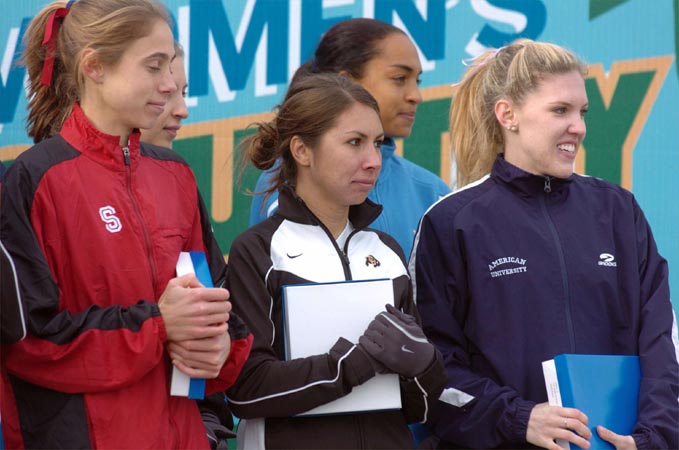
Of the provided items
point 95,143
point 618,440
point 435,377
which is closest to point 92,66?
point 95,143

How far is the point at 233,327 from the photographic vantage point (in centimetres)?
236

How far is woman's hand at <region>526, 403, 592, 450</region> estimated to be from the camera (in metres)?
2.45

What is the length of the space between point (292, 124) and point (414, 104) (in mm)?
649

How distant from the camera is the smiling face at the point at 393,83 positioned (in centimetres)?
329

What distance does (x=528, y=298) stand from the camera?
8.67 feet

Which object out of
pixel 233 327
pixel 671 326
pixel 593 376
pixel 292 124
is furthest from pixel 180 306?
pixel 671 326

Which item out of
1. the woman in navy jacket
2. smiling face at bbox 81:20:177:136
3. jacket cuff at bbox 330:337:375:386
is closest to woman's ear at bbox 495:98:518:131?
the woman in navy jacket

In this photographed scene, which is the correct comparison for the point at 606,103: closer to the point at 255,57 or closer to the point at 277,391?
the point at 255,57

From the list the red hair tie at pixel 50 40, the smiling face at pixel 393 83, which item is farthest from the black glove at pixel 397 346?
the smiling face at pixel 393 83

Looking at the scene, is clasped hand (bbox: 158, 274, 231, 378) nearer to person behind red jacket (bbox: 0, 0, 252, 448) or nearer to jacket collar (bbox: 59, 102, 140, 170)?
person behind red jacket (bbox: 0, 0, 252, 448)

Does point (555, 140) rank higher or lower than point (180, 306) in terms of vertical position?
higher

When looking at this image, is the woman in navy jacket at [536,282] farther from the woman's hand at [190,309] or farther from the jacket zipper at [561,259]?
the woman's hand at [190,309]

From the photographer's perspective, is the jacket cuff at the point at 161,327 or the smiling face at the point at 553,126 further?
the smiling face at the point at 553,126

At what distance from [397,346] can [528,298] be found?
16.5 inches
